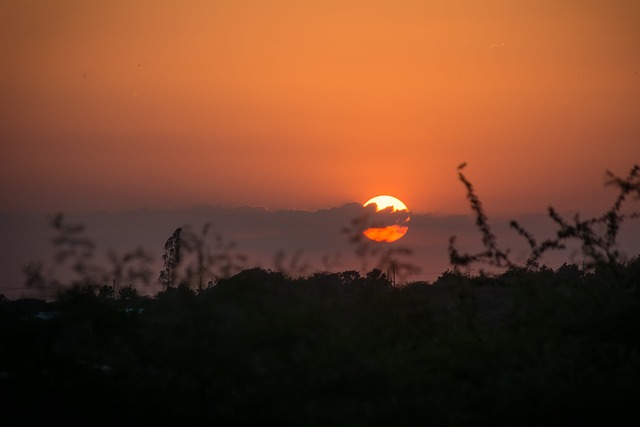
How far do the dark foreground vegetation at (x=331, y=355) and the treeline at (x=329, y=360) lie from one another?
0.02 meters

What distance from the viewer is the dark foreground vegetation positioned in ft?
45.4

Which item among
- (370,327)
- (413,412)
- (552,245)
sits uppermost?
(552,245)

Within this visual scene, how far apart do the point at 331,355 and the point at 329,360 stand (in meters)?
0.09

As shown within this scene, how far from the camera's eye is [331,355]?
14.8 metres

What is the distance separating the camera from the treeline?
1380cm

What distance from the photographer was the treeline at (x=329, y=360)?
1380 centimetres

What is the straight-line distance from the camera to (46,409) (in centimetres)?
1589

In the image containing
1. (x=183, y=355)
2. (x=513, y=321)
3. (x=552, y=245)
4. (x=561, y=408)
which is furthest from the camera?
(x=552, y=245)

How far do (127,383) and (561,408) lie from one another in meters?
6.93

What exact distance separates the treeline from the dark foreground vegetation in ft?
0.08

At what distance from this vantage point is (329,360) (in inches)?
580

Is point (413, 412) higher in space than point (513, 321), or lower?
lower

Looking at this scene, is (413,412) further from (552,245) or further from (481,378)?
(552,245)

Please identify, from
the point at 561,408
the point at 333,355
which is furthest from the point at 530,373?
the point at 333,355
